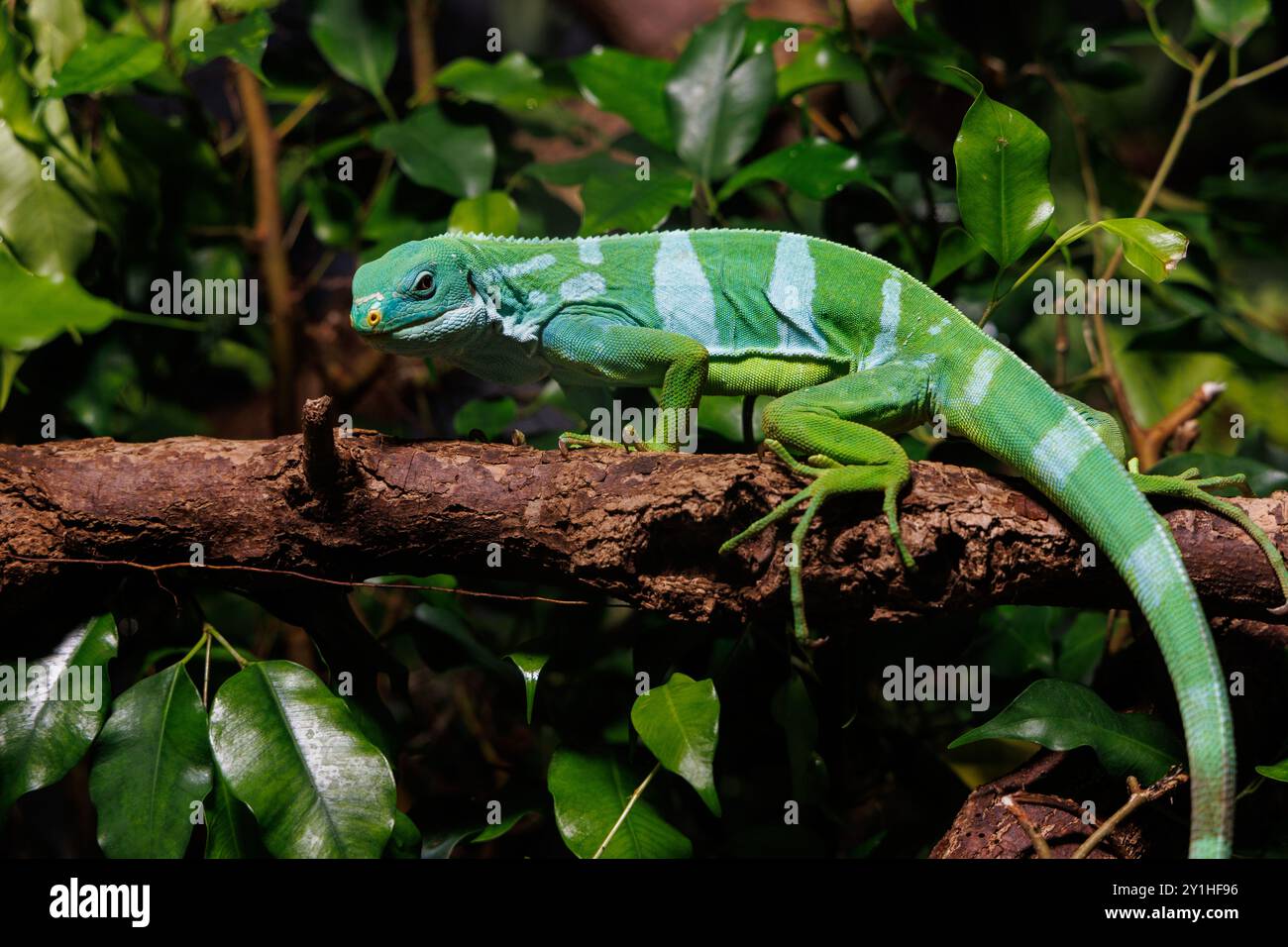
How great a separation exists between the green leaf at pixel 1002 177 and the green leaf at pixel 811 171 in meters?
0.76

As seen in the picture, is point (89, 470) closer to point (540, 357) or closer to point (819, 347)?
point (540, 357)

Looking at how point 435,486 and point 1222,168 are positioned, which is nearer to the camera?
point 435,486

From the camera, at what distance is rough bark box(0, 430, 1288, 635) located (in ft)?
9.00

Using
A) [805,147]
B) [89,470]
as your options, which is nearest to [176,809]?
[89,470]

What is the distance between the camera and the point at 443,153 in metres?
4.18

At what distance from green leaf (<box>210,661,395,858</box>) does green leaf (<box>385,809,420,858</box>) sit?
25cm

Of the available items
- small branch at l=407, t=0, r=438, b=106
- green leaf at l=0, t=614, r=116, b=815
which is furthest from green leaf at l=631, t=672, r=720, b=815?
small branch at l=407, t=0, r=438, b=106

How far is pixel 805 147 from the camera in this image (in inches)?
153

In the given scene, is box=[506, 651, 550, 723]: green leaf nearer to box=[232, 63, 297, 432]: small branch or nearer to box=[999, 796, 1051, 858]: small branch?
box=[999, 796, 1051, 858]: small branch

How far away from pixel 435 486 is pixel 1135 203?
12.6 ft

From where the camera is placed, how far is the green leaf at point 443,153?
13.4 feet

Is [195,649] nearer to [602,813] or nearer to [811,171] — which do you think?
[602,813]

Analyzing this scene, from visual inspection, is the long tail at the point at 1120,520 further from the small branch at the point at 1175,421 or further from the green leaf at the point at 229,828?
the green leaf at the point at 229,828
